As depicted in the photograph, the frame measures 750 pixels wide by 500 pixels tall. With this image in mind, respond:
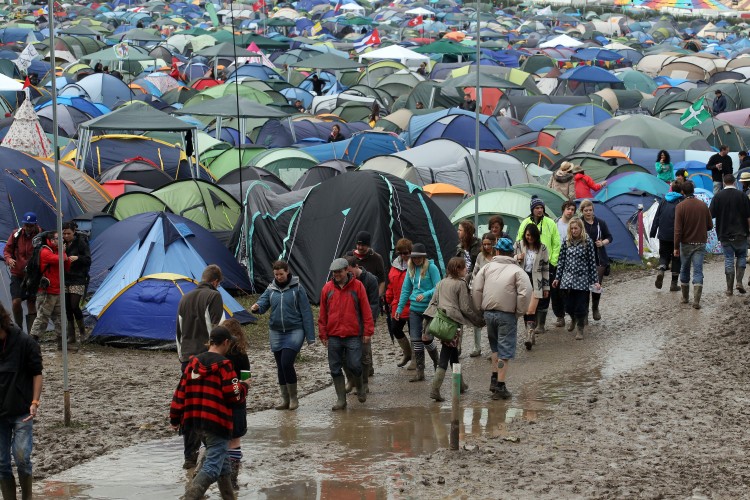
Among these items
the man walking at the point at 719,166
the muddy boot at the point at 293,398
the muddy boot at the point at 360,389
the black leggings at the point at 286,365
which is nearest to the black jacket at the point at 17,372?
the black leggings at the point at 286,365

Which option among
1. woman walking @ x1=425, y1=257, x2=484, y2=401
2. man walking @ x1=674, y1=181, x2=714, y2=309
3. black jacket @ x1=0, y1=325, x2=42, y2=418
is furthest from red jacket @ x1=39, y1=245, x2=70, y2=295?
man walking @ x1=674, y1=181, x2=714, y2=309

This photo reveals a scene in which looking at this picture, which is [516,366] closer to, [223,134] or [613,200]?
[613,200]

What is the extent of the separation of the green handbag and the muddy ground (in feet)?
3.55

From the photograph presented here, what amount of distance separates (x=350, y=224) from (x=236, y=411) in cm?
822

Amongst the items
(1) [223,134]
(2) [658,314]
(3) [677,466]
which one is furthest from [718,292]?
(1) [223,134]

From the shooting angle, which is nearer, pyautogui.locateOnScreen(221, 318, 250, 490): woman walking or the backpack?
pyautogui.locateOnScreen(221, 318, 250, 490): woman walking

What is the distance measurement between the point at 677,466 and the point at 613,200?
1247 cm

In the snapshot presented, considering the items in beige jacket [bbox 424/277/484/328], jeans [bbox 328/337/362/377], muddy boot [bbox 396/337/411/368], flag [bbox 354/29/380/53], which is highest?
flag [bbox 354/29/380/53]

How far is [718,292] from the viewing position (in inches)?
619

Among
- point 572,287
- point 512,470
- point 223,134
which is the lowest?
point 512,470

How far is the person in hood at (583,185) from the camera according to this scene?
19.4 metres

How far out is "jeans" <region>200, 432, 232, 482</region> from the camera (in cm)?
773

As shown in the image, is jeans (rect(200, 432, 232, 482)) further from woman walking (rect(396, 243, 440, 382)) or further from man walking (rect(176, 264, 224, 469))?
woman walking (rect(396, 243, 440, 382))

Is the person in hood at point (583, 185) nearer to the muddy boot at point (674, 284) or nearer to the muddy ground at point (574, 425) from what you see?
the muddy boot at point (674, 284)
